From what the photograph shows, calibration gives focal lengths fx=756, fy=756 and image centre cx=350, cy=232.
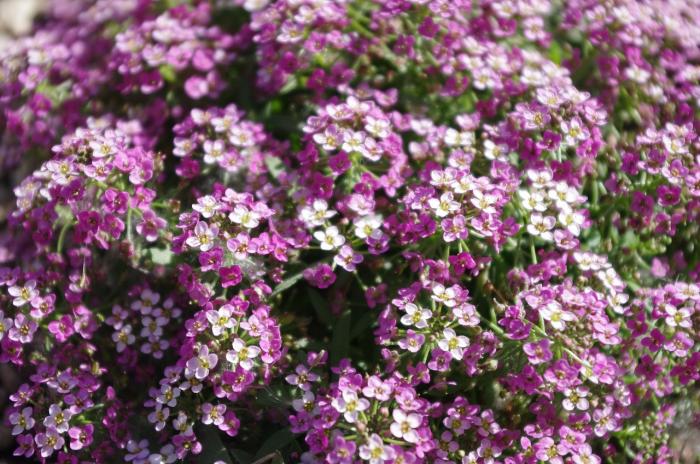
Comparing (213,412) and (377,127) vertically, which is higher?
(377,127)

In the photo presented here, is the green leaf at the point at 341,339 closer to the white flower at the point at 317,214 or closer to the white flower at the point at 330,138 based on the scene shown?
the white flower at the point at 317,214

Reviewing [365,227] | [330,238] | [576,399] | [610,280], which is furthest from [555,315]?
[330,238]

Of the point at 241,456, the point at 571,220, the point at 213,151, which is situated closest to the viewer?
the point at 241,456

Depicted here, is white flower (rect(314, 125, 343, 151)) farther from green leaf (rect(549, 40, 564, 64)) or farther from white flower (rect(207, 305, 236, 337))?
green leaf (rect(549, 40, 564, 64))

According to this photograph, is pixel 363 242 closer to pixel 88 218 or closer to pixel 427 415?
pixel 427 415

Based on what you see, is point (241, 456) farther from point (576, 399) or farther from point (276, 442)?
point (576, 399)

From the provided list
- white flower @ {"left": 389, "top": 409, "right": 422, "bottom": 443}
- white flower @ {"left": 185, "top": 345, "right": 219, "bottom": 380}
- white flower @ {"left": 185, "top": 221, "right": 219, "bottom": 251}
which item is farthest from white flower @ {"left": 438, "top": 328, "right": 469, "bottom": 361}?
white flower @ {"left": 185, "top": 221, "right": 219, "bottom": 251}

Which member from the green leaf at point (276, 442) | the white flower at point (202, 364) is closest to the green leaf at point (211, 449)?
the green leaf at point (276, 442)
